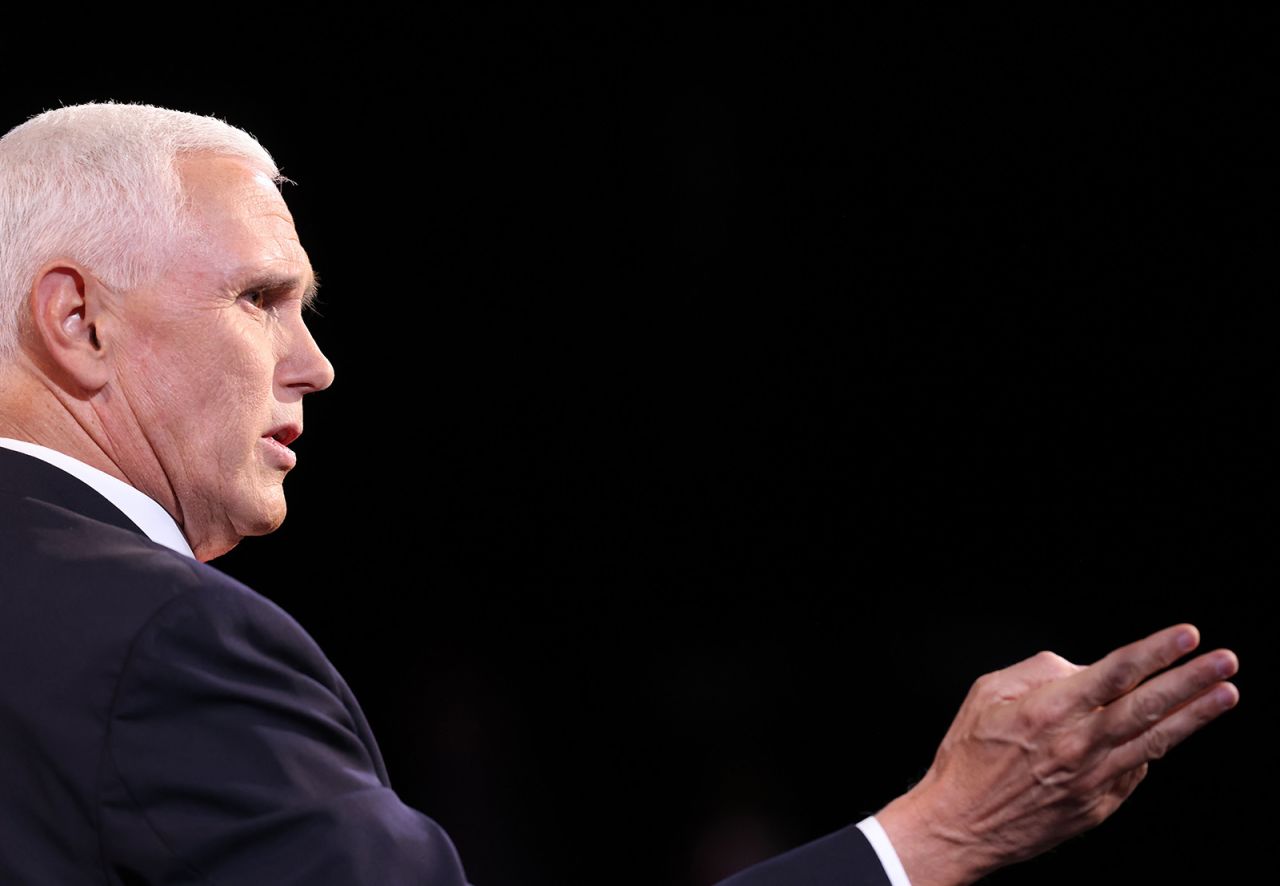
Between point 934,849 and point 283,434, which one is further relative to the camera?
point 283,434

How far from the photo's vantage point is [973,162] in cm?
249

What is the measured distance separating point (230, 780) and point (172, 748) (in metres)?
0.05

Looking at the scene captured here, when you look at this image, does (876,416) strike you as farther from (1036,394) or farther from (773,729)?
(773,729)

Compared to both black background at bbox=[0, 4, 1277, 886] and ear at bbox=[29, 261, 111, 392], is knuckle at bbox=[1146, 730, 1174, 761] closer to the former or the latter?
ear at bbox=[29, 261, 111, 392]

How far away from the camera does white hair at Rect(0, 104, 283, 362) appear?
1.34 m

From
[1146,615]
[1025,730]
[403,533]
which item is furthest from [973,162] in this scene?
[1025,730]

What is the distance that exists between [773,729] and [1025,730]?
159cm

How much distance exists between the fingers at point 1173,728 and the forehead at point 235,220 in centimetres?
98

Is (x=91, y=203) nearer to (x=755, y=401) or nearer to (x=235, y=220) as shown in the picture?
(x=235, y=220)

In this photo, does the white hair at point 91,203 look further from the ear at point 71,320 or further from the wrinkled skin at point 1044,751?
the wrinkled skin at point 1044,751

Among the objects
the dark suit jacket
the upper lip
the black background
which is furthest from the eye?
the black background

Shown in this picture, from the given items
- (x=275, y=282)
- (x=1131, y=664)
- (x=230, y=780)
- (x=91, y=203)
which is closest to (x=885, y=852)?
(x=1131, y=664)

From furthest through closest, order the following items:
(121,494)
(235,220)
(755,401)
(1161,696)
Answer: (755,401) < (235,220) < (121,494) < (1161,696)

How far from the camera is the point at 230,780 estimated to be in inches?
41.5
